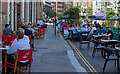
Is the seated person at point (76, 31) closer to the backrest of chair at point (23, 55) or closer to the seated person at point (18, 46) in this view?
the seated person at point (18, 46)

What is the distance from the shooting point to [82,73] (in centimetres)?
904

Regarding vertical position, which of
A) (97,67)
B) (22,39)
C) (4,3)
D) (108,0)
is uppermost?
(108,0)

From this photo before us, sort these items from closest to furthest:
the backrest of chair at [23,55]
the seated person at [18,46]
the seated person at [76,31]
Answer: the backrest of chair at [23,55]
the seated person at [18,46]
the seated person at [76,31]

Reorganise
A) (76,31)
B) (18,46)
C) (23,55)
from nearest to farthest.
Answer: (23,55) < (18,46) < (76,31)

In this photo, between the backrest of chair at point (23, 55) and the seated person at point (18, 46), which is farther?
the seated person at point (18, 46)

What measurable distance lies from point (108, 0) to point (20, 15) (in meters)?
61.4

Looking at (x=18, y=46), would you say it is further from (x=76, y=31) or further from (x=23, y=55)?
(x=76, y=31)

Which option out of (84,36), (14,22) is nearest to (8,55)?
(84,36)

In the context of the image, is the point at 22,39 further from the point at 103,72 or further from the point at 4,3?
the point at 4,3

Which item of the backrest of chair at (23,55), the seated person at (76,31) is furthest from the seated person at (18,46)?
the seated person at (76,31)

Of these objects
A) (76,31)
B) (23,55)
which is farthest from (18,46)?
(76,31)

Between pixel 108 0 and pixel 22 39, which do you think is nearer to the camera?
pixel 22 39

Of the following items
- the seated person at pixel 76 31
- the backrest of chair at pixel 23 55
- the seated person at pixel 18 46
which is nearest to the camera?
the backrest of chair at pixel 23 55

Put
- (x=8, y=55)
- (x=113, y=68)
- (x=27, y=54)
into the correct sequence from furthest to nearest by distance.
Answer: (x=113, y=68), (x=8, y=55), (x=27, y=54)
